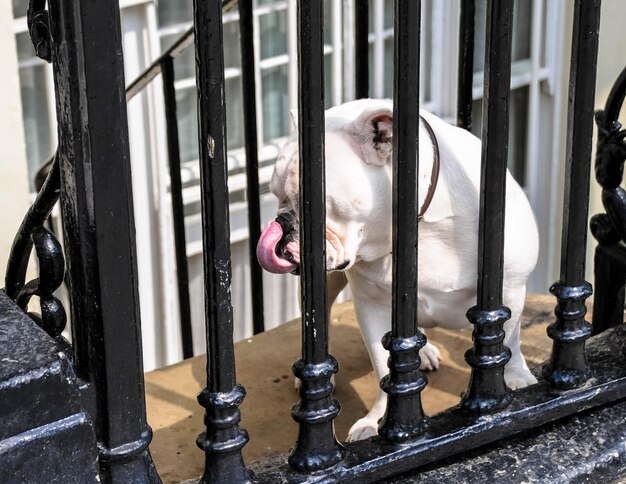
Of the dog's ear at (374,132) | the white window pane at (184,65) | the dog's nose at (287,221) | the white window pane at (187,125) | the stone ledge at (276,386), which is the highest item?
the dog's ear at (374,132)

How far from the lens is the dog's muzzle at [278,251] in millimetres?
1787

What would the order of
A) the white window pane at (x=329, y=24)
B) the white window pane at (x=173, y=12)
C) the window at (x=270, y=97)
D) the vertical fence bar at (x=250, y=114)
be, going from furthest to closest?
the white window pane at (x=329, y=24) < the white window pane at (x=173, y=12) < the window at (x=270, y=97) < the vertical fence bar at (x=250, y=114)

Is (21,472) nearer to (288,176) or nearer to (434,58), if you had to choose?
(288,176)

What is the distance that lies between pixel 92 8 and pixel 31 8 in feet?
0.32

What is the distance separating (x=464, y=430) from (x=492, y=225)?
0.93ft

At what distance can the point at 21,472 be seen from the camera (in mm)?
1138

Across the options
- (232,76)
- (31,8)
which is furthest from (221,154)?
(232,76)

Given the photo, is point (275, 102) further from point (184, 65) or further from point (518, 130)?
point (518, 130)

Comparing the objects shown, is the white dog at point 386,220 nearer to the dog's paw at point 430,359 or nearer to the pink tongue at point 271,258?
the pink tongue at point 271,258

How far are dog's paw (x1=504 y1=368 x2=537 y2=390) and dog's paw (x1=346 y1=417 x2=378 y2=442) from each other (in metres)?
0.29

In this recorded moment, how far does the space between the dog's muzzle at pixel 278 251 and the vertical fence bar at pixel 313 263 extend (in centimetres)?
46

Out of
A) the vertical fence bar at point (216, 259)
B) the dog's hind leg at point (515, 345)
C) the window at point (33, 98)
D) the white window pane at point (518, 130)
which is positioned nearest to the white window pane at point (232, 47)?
the window at point (33, 98)

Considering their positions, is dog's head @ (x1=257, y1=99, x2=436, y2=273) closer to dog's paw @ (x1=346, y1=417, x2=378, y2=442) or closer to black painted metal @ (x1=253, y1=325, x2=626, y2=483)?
dog's paw @ (x1=346, y1=417, x2=378, y2=442)

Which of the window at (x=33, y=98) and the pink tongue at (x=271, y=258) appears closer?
the pink tongue at (x=271, y=258)
